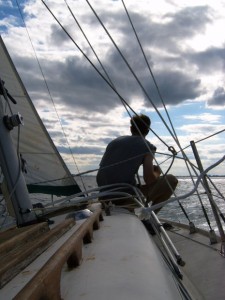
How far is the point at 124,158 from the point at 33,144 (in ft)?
8.45

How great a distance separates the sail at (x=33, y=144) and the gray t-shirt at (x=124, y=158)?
1.88 metres

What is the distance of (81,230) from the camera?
156 cm

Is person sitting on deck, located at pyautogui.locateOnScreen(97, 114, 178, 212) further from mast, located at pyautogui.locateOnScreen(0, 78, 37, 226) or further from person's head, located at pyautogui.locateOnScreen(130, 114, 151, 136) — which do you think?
mast, located at pyautogui.locateOnScreen(0, 78, 37, 226)

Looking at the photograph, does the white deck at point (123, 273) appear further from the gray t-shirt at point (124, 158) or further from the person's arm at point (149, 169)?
the gray t-shirt at point (124, 158)

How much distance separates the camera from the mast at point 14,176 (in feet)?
8.25

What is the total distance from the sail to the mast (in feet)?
9.81

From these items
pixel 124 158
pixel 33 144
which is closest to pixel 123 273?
pixel 124 158

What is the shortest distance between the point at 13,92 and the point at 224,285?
507cm

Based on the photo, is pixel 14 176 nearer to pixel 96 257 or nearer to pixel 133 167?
pixel 96 257

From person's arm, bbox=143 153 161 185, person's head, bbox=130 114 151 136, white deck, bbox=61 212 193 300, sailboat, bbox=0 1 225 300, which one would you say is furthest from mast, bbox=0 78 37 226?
person's head, bbox=130 114 151 136

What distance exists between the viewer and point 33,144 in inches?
236

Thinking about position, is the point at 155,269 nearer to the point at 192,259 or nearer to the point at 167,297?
the point at 167,297

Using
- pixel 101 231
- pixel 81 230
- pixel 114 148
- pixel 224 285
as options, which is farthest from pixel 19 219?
pixel 114 148

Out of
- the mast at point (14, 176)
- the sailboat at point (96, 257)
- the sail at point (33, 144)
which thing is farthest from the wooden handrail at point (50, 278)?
the sail at point (33, 144)
